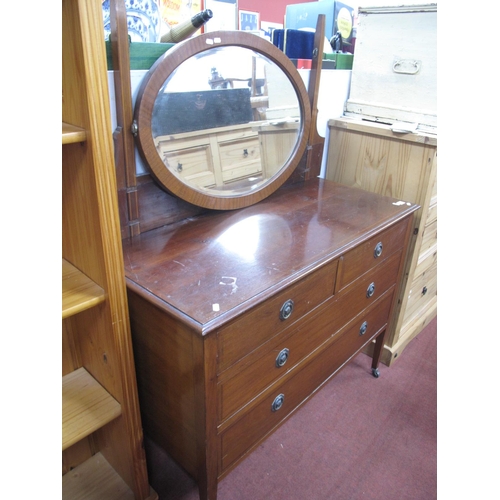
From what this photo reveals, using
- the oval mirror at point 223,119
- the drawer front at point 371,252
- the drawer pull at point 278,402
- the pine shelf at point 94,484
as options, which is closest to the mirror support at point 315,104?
the oval mirror at point 223,119

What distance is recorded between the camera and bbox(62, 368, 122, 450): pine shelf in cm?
103

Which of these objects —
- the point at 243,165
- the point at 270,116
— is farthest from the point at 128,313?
the point at 270,116

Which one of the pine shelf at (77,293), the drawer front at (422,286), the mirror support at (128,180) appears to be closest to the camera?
the pine shelf at (77,293)

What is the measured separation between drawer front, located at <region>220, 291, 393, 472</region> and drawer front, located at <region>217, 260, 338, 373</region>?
0.23 metres

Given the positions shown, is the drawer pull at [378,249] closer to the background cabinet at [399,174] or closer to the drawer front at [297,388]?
the drawer front at [297,388]

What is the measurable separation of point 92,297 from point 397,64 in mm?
1416

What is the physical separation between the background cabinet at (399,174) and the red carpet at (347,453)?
9.1 inches

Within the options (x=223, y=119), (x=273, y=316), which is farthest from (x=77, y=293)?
(x=223, y=119)

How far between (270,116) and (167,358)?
91 cm

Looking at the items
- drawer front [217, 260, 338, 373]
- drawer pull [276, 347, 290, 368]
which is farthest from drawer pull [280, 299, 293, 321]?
drawer pull [276, 347, 290, 368]

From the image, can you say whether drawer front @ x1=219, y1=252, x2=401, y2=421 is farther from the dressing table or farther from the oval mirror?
the oval mirror

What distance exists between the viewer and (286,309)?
1077mm

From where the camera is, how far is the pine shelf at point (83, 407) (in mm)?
1029
